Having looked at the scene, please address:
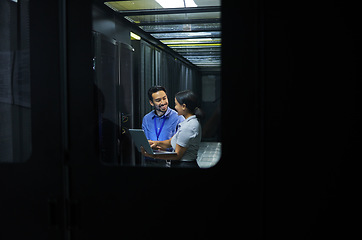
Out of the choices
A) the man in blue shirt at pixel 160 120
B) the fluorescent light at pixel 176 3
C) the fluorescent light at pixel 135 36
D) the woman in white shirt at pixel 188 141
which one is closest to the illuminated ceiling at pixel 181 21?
the fluorescent light at pixel 176 3

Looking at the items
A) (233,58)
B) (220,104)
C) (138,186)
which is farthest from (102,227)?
(233,58)

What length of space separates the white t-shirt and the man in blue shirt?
901mm

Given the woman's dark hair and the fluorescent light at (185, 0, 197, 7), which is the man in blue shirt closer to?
the woman's dark hair

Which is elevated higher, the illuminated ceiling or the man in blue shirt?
the illuminated ceiling

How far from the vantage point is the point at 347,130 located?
43.1 inches

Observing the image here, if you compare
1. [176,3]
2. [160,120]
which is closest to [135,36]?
[176,3]

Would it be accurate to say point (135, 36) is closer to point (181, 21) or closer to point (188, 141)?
point (181, 21)

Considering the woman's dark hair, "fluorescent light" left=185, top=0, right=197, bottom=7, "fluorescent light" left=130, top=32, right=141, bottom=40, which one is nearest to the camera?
the woman's dark hair

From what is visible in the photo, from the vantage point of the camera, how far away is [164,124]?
399cm

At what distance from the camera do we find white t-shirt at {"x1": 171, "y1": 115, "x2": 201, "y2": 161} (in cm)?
297

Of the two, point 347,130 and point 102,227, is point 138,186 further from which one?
point 347,130

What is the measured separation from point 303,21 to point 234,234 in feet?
2.49

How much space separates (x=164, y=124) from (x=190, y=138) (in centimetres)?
106

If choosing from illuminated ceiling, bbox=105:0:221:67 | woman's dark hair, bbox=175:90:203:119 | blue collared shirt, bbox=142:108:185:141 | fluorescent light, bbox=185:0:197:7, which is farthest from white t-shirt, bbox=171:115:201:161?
fluorescent light, bbox=185:0:197:7
